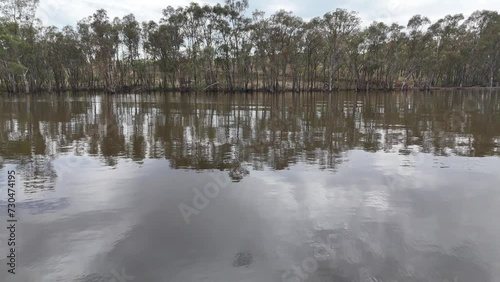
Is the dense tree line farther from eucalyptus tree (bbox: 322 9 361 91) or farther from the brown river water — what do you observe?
the brown river water

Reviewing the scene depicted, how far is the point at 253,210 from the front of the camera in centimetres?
756

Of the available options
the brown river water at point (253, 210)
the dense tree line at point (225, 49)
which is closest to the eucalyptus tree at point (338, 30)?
the dense tree line at point (225, 49)

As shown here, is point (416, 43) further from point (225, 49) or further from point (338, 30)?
point (225, 49)

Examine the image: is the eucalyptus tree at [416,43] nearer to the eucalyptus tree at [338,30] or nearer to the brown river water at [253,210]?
the eucalyptus tree at [338,30]

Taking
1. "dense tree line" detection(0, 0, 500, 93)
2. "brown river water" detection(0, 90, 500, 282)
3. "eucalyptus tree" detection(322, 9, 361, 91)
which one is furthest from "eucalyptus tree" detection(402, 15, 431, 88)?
"brown river water" detection(0, 90, 500, 282)

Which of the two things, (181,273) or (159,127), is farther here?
(159,127)

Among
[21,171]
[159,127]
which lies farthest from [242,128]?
[21,171]

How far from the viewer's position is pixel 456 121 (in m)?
21.7

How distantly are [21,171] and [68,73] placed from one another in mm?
82648

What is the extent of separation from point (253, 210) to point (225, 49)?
67851 mm

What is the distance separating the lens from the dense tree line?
67.9 meters

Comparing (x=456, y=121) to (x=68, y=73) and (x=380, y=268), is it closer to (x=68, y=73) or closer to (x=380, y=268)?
(x=380, y=268)

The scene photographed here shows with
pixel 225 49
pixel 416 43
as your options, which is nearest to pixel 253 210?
pixel 225 49

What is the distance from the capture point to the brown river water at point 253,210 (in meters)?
5.41
